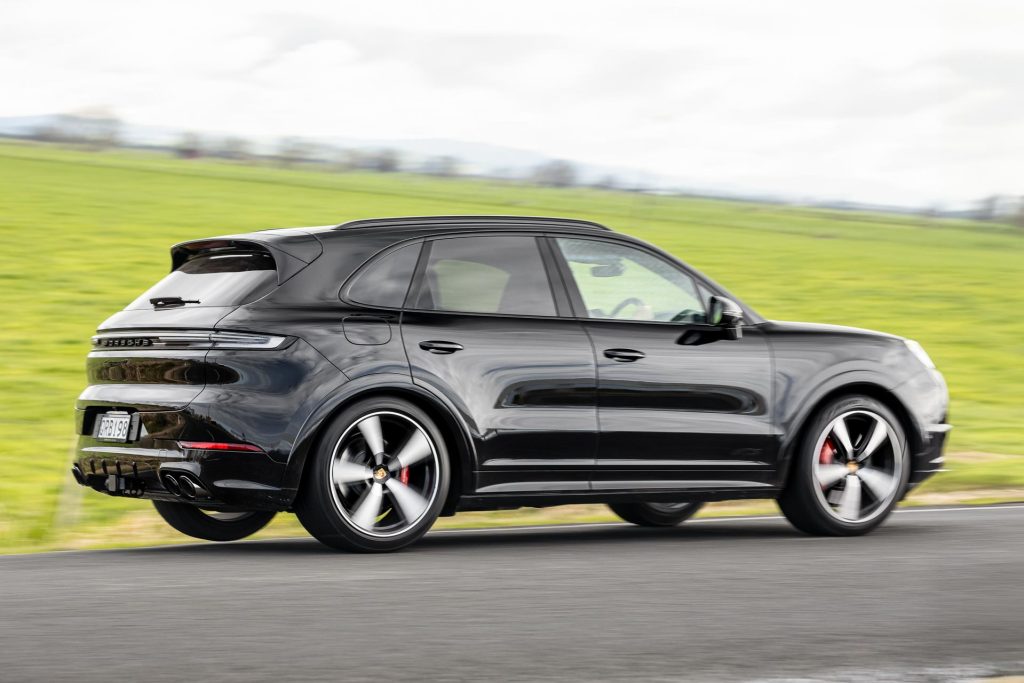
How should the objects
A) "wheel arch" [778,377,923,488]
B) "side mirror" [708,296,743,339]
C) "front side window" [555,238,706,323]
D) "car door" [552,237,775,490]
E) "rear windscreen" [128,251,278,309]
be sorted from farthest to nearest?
"wheel arch" [778,377,923,488]
"side mirror" [708,296,743,339]
"front side window" [555,238,706,323]
"car door" [552,237,775,490]
"rear windscreen" [128,251,278,309]

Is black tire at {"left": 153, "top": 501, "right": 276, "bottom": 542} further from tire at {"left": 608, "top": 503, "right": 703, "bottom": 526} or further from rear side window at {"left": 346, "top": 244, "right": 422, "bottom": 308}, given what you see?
tire at {"left": 608, "top": 503, "right": 703, "bottom": 526}

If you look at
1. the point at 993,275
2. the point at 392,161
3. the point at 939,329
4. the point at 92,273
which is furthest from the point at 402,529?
the point at 392,161

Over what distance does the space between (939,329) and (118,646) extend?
25857mm

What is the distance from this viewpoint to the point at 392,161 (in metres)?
63.6

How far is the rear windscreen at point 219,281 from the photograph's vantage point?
8188 millimetres

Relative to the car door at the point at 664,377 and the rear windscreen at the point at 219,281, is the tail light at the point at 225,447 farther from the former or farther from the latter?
the car door at the point at 664,377

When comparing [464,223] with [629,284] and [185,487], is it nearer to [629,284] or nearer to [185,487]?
[629,284]

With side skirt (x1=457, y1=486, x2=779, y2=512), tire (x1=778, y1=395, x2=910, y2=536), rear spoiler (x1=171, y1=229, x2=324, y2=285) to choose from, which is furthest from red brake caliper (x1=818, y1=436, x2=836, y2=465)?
rear spoiler (x1=171, y1=229, x2=324, y2=285)

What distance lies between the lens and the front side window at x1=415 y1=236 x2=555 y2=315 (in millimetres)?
8602

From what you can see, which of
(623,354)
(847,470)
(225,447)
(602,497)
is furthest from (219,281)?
(847,470)

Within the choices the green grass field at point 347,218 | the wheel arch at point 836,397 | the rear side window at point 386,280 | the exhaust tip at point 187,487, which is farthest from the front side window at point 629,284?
the green grass field at point 347,218

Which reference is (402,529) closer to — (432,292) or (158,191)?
(432,292)

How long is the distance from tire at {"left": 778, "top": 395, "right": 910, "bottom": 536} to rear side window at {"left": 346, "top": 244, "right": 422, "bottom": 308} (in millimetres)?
2519

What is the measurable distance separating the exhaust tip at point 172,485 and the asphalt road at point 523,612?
0.35 m
